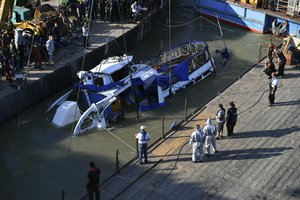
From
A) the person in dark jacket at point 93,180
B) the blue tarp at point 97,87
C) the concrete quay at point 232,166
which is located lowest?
the concrete quay at point 232,166

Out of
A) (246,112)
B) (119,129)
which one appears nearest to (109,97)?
(119,129)

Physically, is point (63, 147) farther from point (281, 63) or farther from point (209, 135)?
point (281, 63)

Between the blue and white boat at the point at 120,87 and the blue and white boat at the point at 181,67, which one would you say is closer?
the blue and white boat at the point at 120,87

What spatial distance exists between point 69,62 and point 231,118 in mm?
9181

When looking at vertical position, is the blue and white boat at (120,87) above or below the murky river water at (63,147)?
above

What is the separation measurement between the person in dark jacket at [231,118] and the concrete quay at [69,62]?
7.53m

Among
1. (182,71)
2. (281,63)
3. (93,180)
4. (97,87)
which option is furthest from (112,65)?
(93,180)

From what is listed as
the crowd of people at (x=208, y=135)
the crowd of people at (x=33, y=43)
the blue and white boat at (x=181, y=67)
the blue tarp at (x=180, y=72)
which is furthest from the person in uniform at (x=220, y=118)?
the crowd of people at (x=33, y=43)

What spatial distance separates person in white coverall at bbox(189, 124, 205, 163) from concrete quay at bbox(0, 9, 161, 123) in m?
7.95

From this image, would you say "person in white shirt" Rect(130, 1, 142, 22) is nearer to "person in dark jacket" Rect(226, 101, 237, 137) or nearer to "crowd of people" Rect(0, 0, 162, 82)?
"crowd of people" Rect(0, 0, 162, 82)

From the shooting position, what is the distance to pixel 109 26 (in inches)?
1099

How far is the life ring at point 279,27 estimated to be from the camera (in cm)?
2920

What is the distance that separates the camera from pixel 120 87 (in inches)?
832

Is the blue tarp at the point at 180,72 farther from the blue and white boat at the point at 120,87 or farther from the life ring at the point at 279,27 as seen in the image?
the life ring at the point at 279,27
